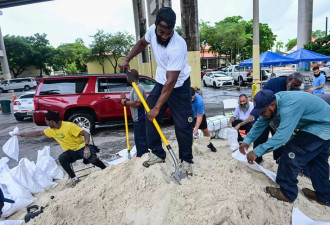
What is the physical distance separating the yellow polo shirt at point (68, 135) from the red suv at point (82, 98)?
279 cm

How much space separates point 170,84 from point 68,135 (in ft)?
7.17

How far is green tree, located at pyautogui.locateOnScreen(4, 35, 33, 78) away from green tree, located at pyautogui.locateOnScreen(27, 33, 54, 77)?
0.85m

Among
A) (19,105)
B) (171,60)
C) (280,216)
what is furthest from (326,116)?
(19,105)

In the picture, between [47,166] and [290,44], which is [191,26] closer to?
[47,166]

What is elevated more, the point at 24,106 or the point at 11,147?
the point at 24,106

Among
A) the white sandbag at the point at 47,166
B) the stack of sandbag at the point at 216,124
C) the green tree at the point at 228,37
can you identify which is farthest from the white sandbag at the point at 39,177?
the green tree at the point at 228,37

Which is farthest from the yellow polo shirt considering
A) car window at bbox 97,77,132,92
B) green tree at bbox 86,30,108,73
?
green tree at bbox 86,30,108,73

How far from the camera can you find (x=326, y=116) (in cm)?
233

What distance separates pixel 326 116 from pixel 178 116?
1523mm

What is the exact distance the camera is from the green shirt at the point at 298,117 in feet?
7.33

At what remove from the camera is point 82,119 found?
6477 millimetres

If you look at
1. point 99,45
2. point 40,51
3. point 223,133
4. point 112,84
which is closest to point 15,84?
point 99,45

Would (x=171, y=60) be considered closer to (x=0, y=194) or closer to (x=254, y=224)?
(x=254, y=224)

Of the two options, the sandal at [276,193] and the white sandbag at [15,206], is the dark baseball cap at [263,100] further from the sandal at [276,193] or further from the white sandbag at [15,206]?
the white sandbag at [15,206]
